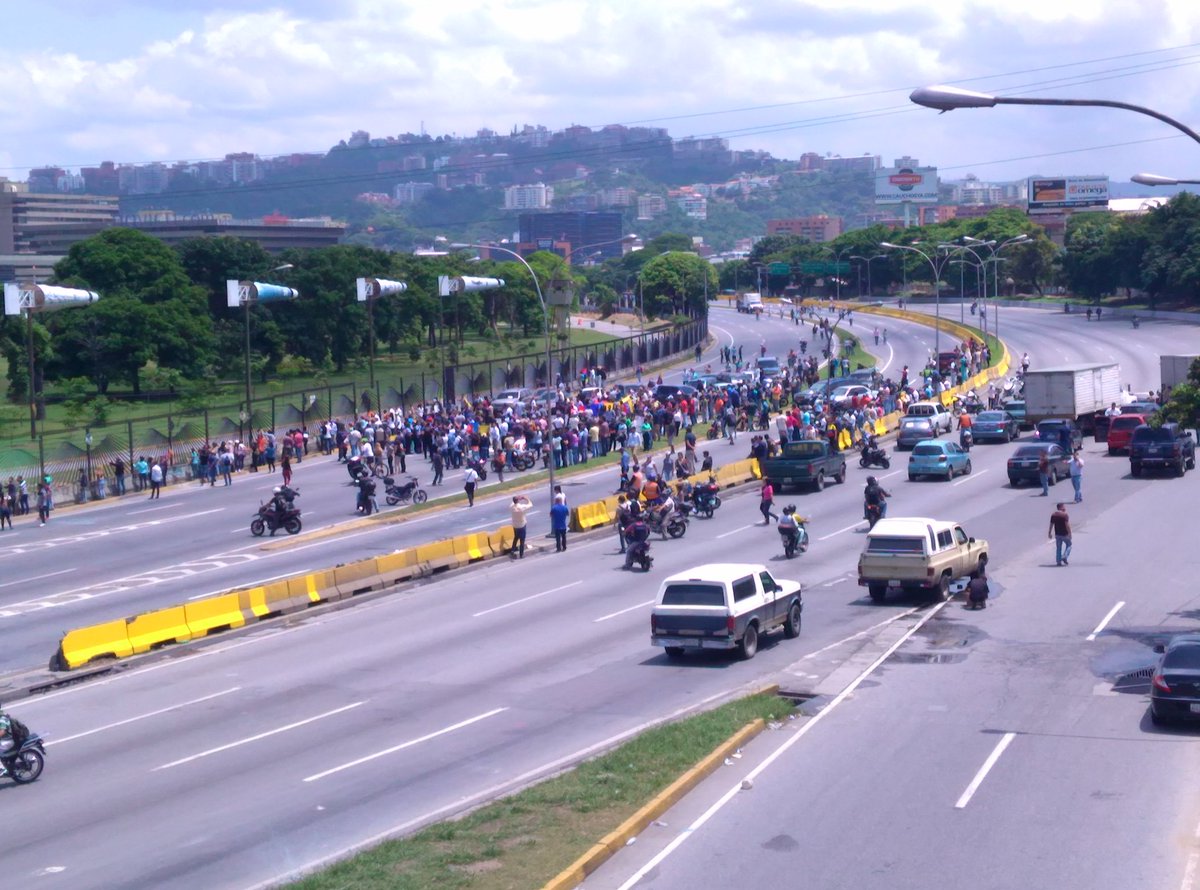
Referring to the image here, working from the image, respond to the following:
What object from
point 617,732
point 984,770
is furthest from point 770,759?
point 617,732

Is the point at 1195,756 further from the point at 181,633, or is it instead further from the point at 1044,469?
the point at 1044,469

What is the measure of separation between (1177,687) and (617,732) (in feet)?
22.1

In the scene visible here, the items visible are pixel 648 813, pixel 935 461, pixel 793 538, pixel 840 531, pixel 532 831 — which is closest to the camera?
pixel 532 831

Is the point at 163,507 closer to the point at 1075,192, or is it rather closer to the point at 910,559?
the point at 910,559

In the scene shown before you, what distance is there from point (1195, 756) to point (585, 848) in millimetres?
7622

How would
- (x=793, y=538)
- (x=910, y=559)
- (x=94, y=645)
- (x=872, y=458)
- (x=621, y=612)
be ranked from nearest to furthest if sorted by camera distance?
(x=94, y=645) → (x=910, y=559) → (x=621, y=612) → (x=793, y=538) → (x=872, y=458)

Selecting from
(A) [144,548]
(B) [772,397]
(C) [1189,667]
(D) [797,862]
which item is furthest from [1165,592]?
(B) [772,397]

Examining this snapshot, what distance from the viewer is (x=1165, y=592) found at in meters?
26.5

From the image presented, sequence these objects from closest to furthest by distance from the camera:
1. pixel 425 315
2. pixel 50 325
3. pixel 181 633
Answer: pixel 181 633, pixel 50 325, pixel 425 315

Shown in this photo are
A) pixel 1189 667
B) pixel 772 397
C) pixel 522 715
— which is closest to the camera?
pixel 1189 667

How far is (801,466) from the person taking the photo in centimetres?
4203

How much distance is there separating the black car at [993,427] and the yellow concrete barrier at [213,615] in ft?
113

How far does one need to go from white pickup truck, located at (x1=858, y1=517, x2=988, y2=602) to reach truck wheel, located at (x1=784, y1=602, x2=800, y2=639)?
10.1ft

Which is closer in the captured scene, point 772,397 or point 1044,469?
point 1044,469
